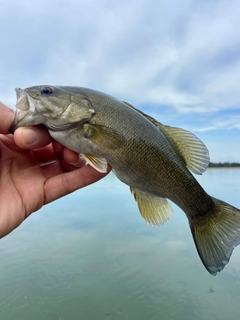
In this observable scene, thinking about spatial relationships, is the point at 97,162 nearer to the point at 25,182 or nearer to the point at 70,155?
the point at 70,155

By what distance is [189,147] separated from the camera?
2273mm

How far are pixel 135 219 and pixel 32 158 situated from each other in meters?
9.43

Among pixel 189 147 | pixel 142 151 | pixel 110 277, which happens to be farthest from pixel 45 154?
pixel 110 277

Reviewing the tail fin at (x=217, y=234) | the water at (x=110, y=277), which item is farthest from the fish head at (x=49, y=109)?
the water at (x=110, y=277)

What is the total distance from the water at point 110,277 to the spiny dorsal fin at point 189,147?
4.53 meters

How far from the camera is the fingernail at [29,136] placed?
6.41ft

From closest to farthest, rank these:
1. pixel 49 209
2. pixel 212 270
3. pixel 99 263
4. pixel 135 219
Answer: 1. pixel 212 270
2. pixel 99 263
3. pixel 135 219
4. pixel 49 209

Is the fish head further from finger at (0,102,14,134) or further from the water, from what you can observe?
the water

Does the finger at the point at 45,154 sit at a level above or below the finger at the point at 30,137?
below

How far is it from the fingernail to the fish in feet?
0.21

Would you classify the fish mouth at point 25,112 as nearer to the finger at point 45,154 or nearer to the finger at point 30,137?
the finger at point 30,137

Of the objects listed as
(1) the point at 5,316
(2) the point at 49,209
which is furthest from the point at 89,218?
(1) the point at 5,316

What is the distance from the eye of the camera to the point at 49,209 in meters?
14.3

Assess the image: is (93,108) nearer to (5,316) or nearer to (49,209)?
(5,316)
